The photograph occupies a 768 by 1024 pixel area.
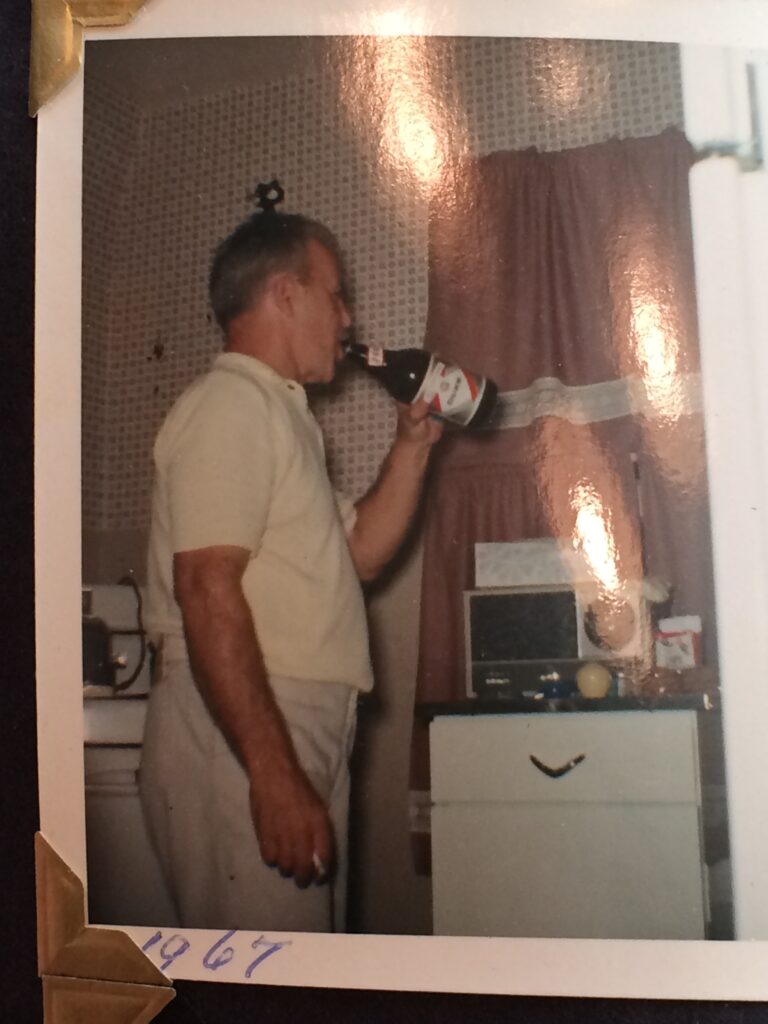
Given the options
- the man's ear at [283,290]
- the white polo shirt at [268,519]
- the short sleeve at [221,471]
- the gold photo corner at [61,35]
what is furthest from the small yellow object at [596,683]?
the gold photo corner at [61,35]

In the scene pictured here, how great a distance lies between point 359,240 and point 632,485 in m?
0.29

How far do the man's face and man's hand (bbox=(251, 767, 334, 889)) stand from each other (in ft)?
1.04

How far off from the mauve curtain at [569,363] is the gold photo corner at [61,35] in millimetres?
322

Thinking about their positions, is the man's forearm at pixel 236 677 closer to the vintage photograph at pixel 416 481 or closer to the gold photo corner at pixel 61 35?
the vintage photograph at pixel 416 481

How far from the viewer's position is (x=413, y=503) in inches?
27.2

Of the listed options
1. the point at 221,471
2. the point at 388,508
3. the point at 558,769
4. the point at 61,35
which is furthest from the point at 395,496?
the point at 61,35

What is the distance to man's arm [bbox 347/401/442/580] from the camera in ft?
2.23

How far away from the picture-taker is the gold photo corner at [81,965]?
659mm

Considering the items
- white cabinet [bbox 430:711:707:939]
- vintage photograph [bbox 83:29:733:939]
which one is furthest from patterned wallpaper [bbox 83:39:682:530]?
white cabinet [bbox 430:711:707:939]

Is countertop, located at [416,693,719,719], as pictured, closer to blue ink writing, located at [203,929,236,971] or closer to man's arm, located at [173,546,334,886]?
man's arm, located at [173,546,334,886]

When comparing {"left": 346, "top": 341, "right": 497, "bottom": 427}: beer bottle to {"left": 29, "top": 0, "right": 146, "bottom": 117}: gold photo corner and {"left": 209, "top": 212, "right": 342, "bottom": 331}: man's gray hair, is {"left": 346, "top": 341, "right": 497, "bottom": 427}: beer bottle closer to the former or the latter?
{"left": 209, "top": 212, "right": 342, "bottom": 331}: man's gray hair

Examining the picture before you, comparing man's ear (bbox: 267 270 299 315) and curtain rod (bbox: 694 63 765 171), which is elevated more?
curtain rod (bbox: 694 63 765 171)

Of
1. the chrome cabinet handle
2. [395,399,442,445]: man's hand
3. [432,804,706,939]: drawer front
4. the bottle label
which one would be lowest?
[432,804,706,939]: drawer front

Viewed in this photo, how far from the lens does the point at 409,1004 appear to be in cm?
65
